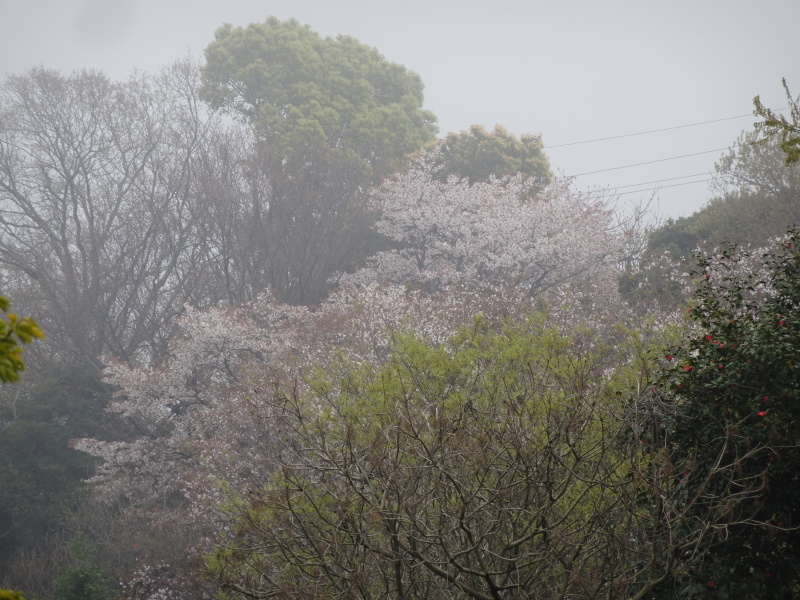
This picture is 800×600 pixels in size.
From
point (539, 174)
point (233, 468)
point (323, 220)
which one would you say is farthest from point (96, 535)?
point (539, 174)

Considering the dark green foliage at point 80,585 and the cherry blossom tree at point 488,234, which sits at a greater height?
the cherry blossom tree at point 488,234

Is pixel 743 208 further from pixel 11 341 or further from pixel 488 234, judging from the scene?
pixel 11 341

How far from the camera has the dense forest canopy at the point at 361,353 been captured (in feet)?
18.3

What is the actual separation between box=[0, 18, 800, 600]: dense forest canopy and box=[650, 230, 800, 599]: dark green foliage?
0.02 metres

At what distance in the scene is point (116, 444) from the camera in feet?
60.8

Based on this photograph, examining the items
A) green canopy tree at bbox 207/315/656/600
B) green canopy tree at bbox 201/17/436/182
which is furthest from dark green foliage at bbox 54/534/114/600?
green canopy tree at bbox 201/17/436/182

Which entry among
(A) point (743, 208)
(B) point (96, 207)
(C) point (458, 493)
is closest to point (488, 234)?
(A) point (743, 208)

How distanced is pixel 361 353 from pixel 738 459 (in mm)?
10258

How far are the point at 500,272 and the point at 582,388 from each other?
18.3 m

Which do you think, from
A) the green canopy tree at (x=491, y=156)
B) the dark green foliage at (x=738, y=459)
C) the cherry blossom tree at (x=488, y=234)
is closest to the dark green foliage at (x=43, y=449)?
the cherry blossom tree at (x=488, y=234)

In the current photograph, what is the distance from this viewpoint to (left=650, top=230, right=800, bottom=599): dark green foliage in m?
5.28

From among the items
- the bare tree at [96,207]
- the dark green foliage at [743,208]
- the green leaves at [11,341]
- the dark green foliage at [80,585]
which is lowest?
the dark green foliage at [80,585]

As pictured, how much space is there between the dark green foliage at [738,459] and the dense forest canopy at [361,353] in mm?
23

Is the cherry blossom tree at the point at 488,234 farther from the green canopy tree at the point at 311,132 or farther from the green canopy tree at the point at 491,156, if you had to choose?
the green canopy tree at the point at 491,156
